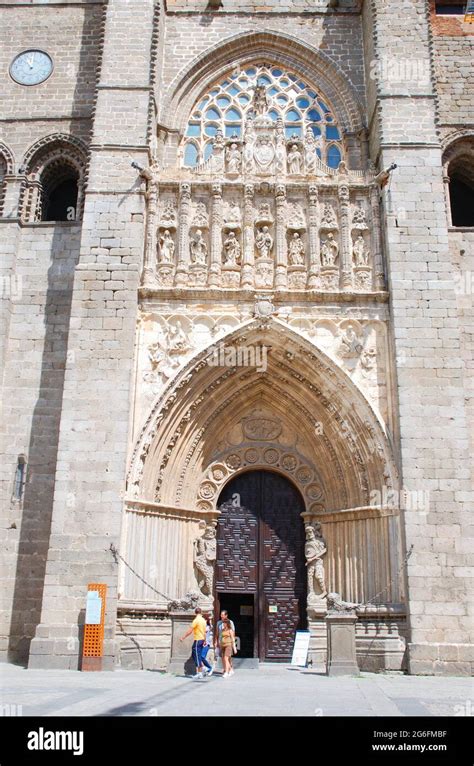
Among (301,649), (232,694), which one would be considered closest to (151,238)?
(301,649)

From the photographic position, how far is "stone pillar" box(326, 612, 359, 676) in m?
10.5

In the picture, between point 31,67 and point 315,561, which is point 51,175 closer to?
point 31,67

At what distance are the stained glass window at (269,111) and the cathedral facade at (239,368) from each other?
1.75ft

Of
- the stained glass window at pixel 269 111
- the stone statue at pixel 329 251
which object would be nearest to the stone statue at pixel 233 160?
the stained glass window at pixel 269 111

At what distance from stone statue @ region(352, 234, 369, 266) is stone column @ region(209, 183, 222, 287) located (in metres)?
2.47

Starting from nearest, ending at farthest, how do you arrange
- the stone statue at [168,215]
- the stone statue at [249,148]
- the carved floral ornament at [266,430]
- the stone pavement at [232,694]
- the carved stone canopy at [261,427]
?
the stone pavement at [232,694] → the carved floral ornament at [266,430] → the stone statue at [168,215] → the carved stone canopy at [261,427] → the stone statue at [249,148]

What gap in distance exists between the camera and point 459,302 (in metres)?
13.5

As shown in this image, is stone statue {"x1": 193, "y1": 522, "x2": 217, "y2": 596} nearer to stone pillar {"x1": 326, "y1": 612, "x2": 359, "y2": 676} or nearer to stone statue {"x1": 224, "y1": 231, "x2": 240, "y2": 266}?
stone pillar {"x1": 326, "y1": 612, "x2": 359, "y2": 676}

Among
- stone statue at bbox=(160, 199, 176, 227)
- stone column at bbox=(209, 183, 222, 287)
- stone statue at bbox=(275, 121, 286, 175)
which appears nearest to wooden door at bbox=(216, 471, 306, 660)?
stone column at bbox=(209, 183, 222, 287)

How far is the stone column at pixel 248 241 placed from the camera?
43.0 feet

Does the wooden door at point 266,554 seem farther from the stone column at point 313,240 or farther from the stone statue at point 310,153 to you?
the stone statue at point 310,153

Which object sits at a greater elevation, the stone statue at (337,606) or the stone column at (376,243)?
the stone column at (376,243)

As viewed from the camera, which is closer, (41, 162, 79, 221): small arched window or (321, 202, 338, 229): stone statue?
(321, 202, 338, 229): stone statue

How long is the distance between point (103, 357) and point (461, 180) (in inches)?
344
